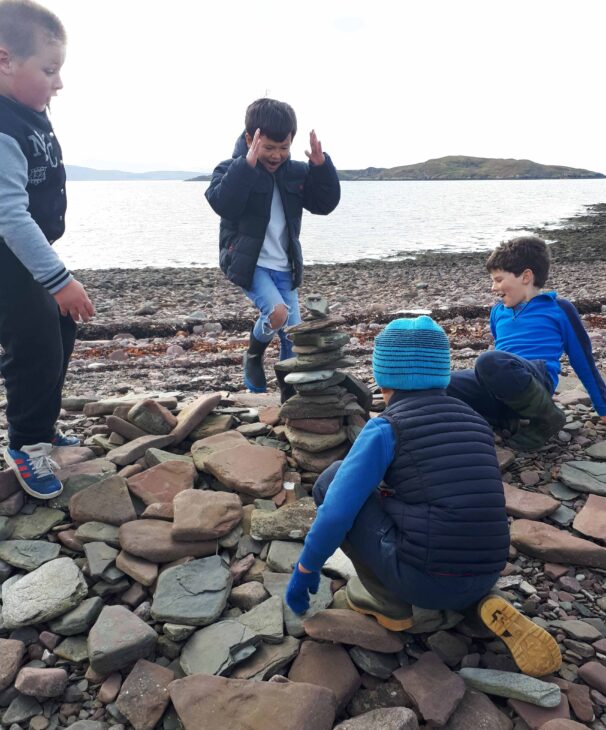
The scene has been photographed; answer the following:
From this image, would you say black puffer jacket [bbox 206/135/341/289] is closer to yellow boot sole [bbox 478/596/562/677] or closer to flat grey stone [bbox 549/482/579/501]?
flat grey stone [bbox 549/482/579/501]

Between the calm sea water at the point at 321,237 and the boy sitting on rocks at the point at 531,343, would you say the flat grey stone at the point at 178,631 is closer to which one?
the boy sitting on rocks at the point at 531,343

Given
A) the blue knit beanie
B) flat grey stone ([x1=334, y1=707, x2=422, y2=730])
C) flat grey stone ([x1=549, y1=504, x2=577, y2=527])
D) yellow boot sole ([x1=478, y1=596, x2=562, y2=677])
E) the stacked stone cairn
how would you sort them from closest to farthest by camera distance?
1. flat grey stone ([x1=334, y1=707, x2=422, y2=730])
2. yellow boot sole ([x1=478, y1=596, x2=562, y2=677])
3. the blue knit beanie
4. flat grey stone ([x1=549, y1=504, x2=577, y2=527])
5. the stacked stone cairn

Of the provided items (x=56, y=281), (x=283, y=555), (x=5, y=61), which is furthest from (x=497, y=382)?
(x=5, y=61)

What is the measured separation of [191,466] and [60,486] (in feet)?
2.92

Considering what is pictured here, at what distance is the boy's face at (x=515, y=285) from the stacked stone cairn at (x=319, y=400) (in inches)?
54.9

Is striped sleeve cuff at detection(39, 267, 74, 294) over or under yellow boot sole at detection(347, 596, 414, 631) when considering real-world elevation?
over

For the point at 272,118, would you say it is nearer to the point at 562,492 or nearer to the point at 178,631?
the point at 562,492

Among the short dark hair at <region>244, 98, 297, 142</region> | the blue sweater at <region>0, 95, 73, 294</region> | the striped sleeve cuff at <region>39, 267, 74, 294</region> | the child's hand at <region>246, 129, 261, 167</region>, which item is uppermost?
the short dark hair at <region>244, 98, 297, 142</region>

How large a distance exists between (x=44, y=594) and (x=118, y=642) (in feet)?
2.09

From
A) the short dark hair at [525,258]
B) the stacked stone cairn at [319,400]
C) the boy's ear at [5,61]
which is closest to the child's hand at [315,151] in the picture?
the stacked stone cairn at [319,400]

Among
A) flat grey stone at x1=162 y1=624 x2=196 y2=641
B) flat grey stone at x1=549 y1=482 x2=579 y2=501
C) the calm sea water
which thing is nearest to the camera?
flat grey stone at x1=162 y1=624 x2=196 y2=641

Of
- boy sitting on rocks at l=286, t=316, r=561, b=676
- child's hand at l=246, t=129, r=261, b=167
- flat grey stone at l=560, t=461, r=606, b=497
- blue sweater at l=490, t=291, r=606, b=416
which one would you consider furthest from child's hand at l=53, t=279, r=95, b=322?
flat grey stone at l=560, t=461, r=606, b=497

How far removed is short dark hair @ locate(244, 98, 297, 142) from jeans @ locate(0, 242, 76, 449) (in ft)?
7.54

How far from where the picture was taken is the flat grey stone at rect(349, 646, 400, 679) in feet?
9.50
